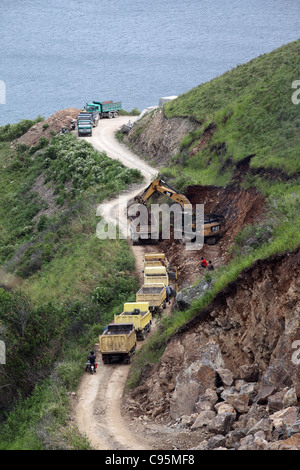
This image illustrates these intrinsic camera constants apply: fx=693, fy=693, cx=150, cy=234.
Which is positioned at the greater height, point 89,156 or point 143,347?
point 89,156

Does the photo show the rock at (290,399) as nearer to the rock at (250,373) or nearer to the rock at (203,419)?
the rock at (203,419)

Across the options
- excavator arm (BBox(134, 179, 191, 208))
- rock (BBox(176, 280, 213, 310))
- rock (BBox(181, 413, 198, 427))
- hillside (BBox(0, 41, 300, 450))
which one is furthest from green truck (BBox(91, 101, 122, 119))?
rock (BBox(181, 413, 198, 427))

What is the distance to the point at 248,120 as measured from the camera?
44625 millimetres

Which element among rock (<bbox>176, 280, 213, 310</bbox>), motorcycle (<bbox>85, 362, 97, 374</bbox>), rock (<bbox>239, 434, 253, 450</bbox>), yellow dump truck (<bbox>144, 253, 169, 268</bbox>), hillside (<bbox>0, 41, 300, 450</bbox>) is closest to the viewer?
rock (<bbox>239, 434, 253, 450</bbox>)

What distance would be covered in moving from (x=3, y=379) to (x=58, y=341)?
269 centimetres

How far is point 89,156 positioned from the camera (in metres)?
61.8

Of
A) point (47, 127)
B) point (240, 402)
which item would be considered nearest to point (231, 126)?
point (240, 402)

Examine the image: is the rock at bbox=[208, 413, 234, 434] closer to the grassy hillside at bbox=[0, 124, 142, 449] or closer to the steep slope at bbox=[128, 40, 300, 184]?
the grassy hillside at bbox=[0, 124, 142, 449]

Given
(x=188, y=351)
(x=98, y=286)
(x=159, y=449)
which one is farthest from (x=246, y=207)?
(x=159, y=449)

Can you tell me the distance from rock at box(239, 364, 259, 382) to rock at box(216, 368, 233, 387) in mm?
361

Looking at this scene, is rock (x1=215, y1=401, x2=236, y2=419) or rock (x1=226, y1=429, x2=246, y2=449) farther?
rock (x1=215, y1=401, x2=236, y2=419)

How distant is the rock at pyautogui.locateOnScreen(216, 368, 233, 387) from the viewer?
19.6 meters

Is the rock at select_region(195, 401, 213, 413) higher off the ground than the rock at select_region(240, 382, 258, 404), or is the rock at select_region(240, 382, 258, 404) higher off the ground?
the rock at select_region(240, 382, 258, 404)
